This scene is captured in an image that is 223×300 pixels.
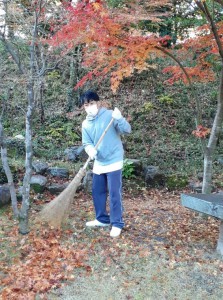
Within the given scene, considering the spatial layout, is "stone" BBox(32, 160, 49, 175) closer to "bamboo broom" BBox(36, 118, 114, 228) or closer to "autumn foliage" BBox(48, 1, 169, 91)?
"bamboo broom" BBox(36, 118, 114, 228)

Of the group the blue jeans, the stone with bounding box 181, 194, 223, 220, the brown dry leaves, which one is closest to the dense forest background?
the brown dry leaves

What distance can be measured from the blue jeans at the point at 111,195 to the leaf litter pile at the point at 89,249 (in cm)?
19

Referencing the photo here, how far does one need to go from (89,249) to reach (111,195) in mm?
697

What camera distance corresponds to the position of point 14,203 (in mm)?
4117

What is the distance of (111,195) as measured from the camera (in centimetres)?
389

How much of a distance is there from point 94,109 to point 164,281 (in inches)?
83.0

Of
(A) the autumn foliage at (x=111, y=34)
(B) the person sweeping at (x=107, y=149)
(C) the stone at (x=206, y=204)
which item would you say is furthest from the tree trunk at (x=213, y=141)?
(B) the person sweeping at (x=107, y=149)

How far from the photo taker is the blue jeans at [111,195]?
152 inches

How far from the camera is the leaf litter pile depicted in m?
2.96

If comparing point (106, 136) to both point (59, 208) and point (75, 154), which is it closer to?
point (59, 208)

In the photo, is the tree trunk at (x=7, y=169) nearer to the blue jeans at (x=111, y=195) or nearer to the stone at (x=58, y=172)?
the blue jeans at (x=111, y=195)

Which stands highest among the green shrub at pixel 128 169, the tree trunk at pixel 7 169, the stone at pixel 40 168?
the tree trunk at pixel 7 169

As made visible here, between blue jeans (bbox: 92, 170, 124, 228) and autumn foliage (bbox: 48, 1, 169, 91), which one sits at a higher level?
autumn foliage (bbox: 48, 1, 169, 91)

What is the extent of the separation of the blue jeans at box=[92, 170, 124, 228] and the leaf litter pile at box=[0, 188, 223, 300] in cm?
19
